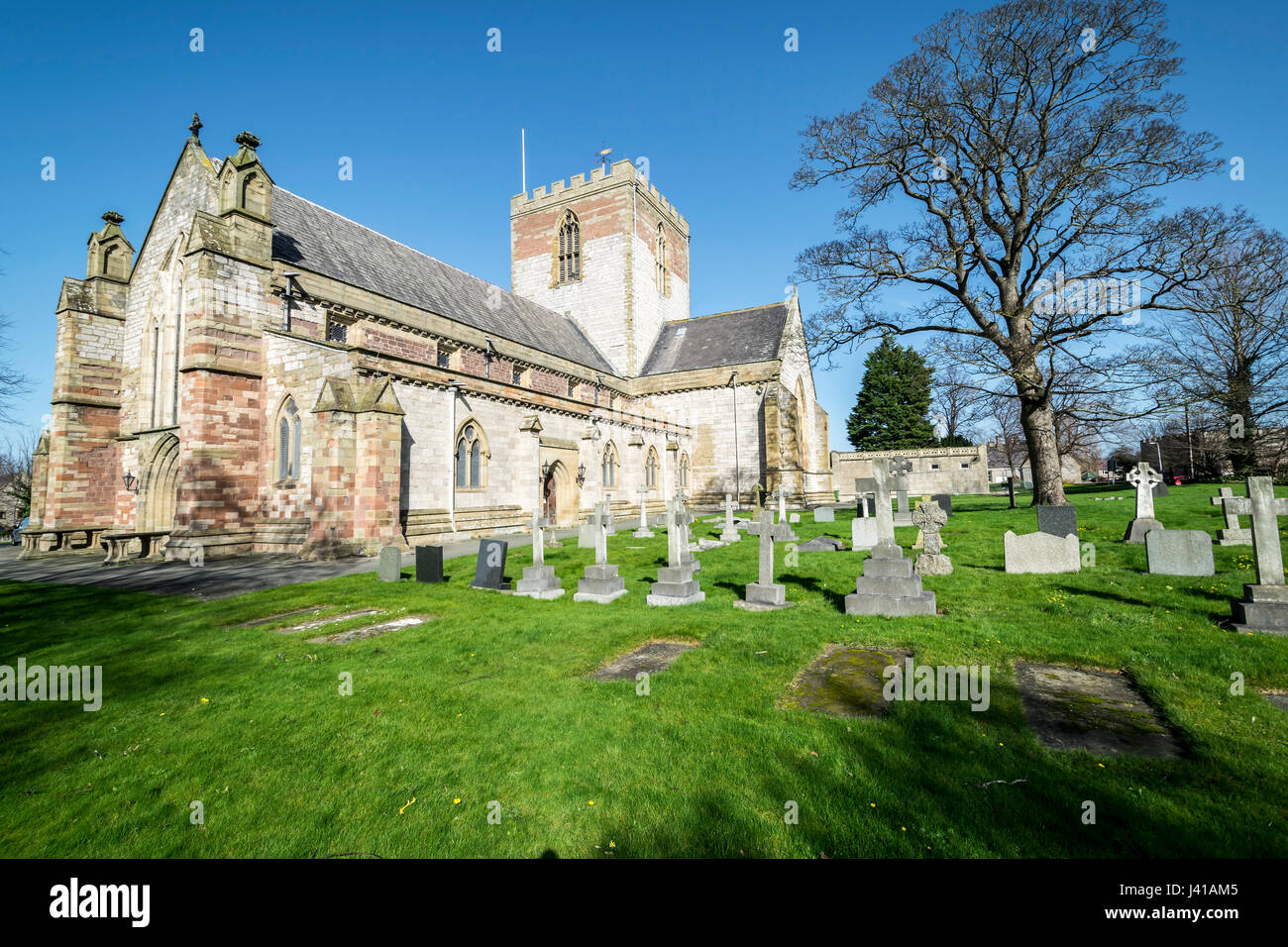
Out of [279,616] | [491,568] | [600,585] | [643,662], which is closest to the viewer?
[643,662]

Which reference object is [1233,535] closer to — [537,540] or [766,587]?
[766,587]

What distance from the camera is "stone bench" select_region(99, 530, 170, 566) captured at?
1483 cm

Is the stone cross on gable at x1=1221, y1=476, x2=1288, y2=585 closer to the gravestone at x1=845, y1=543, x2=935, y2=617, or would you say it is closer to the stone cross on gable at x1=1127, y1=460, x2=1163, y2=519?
the gravestone at x1=845, y1=543, x2=935, y2=617

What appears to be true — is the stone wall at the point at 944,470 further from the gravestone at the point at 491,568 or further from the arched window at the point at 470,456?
the gravestone at the point at 491,568

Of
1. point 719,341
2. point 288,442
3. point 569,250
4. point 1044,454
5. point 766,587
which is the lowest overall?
point 766,587

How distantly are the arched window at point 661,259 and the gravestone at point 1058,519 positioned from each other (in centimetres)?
3136

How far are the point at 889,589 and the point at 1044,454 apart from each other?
43.6 ft

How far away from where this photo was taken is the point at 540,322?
1241 inches

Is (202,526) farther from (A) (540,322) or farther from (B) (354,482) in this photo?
(A) (540,322)

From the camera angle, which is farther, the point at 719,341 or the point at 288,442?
the point at 719,341

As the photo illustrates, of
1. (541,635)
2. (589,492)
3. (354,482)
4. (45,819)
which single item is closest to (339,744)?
(45,819)

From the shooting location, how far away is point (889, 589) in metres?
7.60

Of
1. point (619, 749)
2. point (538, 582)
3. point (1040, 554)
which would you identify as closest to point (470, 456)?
point (538, 582)
